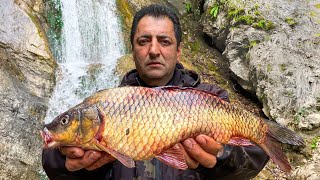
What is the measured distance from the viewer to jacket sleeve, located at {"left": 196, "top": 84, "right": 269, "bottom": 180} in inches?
104

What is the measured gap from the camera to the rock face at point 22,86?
7.23 m

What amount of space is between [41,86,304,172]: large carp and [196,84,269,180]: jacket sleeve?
0.18 m

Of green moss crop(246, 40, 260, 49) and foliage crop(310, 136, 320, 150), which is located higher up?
green moss crop(246, 40, 260, 49)

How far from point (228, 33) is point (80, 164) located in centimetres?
906

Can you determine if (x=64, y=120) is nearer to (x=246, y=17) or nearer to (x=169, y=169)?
(x=169, y=169)

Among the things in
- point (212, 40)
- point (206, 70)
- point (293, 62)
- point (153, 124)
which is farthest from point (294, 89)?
point (153, 124)

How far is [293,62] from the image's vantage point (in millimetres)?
8594

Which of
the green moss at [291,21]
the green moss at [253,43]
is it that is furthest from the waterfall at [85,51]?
the green moss at [291,21]

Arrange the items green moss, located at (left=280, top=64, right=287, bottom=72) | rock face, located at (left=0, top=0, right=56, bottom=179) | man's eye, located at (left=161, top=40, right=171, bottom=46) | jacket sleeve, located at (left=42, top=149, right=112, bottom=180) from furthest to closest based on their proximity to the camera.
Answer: green moss, located at (left=280, top=64, right=287, bottom=72) → rock face, located at (left=0, top=0, right=56, bottom=179) → man's eye, located at (left=161, top=40, right=171, bottom=46) → jacket sleeve, located at (left=42, top=149, right=112, bottom=180)

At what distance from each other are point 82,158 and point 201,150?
31.5 inches

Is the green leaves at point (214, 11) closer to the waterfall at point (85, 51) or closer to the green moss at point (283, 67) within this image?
the waterfall at point (85, 51)

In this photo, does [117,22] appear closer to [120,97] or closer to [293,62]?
[293,62]

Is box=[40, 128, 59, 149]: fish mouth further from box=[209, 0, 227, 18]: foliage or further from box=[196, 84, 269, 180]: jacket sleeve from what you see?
box=[209, 0, 227, 18]: foliage

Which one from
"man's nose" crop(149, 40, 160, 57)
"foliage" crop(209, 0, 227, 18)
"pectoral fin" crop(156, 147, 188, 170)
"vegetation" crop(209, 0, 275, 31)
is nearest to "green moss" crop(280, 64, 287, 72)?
"vegetation" crop(209, 0, 275, 31)
